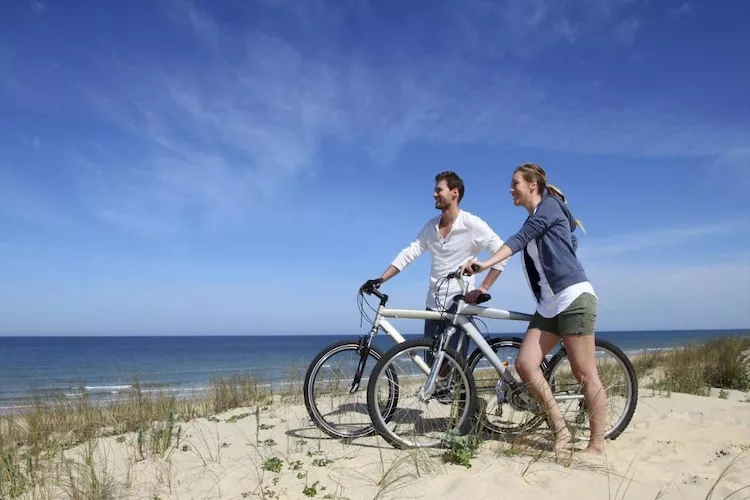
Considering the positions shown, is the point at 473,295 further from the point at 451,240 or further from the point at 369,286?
the point at 369,286

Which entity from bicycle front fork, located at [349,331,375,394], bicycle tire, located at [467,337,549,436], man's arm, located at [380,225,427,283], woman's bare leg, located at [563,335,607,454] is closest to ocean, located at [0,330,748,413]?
bicycle front fork, located at [349,331,375,394]

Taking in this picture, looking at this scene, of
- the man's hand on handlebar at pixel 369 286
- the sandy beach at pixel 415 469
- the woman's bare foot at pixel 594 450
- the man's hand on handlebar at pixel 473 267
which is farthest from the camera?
the man's hand on handlebar at pixel 369 286

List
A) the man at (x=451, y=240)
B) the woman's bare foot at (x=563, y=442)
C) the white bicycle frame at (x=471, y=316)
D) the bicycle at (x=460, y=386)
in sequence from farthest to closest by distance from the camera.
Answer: the man at (x=451, y=240)
the white bicycle frame at (x=471, y=316)
the bicycle at (x=460, y=386)
the woman's bare foot at (x=563, y=442)

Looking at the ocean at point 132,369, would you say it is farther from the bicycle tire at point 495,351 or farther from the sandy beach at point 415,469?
the sandy beach at point 415,469

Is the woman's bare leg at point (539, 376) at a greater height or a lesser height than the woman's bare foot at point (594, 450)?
greater

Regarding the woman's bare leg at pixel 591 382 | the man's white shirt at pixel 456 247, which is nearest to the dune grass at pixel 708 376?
the woman's bare leg at pixel 591 382

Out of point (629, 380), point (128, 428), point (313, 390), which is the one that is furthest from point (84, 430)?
point (629, 380)

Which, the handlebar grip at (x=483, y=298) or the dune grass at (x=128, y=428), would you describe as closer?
the dune grass at (x=128, y=428)

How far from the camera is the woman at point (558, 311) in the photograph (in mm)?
3465

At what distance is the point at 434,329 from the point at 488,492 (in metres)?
1.77

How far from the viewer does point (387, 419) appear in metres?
3.85

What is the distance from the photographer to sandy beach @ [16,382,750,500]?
111 inches

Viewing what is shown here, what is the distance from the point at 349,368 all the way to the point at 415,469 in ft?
4.81

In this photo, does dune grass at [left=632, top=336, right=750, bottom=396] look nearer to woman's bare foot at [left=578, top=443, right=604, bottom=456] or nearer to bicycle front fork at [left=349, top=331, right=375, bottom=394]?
woman's bare foot at [left=578, top=443, right=604, bottom=456]
